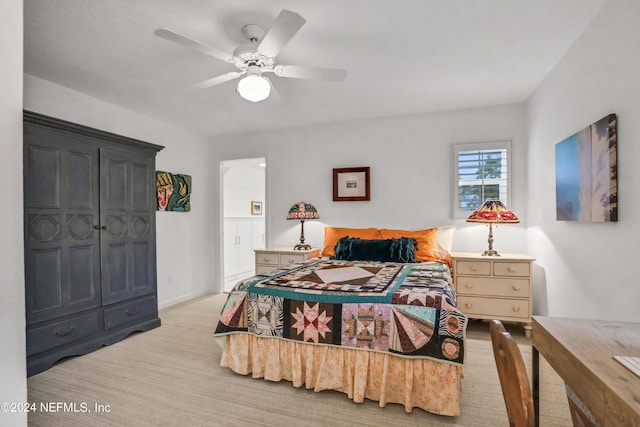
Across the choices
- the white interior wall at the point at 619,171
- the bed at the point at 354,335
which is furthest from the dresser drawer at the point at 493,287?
the bed at the point at 354,335

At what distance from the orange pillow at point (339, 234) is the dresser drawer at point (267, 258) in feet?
2.05

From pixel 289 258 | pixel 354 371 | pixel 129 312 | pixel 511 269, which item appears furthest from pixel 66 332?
pixel 511 269

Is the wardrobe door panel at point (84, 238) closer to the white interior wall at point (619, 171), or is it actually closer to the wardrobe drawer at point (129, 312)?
the wardrobe drawer at point (129, 312)

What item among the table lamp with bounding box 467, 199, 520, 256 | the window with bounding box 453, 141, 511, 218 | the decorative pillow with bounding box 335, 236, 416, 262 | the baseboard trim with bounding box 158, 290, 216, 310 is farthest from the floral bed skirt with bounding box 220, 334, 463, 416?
the window with bounding box 453, 141, 511, 218

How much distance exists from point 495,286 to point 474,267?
0.27m

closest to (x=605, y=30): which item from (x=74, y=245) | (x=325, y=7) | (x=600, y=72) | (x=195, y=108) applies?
(x=600, y=72)

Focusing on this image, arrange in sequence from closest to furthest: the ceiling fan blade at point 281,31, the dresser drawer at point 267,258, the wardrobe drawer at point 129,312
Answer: the ceiling fan blade at point 281,31, the wardrobe drawer at point 129,312, the dresser drawer at point 267,258

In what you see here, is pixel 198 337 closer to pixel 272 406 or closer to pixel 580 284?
pixel 272 406

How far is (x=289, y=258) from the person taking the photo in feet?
13.7

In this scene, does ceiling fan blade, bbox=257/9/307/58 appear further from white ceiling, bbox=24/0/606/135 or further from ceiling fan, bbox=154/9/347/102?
white ceiling, bbox=24/0/606/135

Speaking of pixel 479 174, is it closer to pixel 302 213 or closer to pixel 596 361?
pixel 302 213

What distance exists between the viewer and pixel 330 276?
2678mm

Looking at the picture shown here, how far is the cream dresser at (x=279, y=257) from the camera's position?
13.6 ft

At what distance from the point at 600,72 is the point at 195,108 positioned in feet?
12.5
